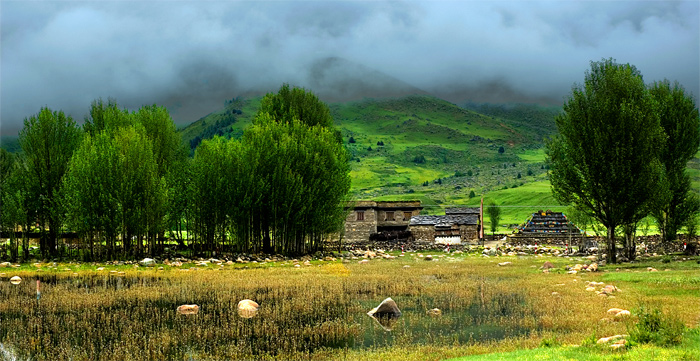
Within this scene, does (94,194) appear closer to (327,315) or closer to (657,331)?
(327,315)

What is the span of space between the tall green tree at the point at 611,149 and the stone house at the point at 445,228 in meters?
40.7

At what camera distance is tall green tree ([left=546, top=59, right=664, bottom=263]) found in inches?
1513

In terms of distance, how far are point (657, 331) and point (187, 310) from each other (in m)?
16.6

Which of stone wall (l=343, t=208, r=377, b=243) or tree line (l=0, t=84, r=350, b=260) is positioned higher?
A: tree line (l=0, t=84, r=350, b=260)

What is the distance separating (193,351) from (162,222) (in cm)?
3305

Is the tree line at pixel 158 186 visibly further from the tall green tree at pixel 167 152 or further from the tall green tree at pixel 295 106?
the tall green tree at pixel 295 106

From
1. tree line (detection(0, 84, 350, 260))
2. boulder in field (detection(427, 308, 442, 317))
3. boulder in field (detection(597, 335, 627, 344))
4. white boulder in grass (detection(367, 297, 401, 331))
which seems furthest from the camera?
tree line (detection(0, 84, 350, 260))

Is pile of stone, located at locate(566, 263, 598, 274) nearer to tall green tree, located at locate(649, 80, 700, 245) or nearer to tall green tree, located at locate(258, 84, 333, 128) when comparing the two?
tall green tree, located at locate(649, 80, 700, 245)

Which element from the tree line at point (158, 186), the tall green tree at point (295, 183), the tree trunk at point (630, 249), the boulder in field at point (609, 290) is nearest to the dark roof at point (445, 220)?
the tree line at point (158, 186)

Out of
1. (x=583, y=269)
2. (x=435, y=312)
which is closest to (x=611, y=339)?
(x=435, y=312)

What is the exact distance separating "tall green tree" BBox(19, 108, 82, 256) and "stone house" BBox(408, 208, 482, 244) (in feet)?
163

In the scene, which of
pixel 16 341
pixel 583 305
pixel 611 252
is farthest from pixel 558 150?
pixel 16 341

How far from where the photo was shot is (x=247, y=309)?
70.9ft

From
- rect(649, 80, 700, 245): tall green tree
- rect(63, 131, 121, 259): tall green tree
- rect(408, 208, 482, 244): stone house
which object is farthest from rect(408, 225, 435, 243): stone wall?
rect(63, 131, 121, 259): tall green tree
